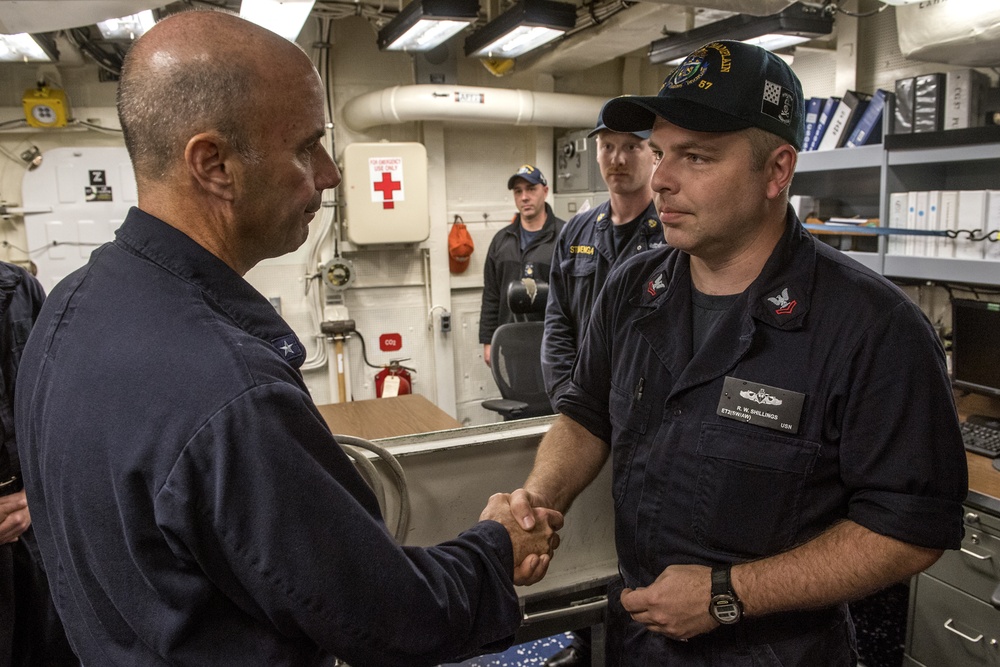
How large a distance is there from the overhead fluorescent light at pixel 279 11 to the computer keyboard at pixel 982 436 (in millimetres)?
2781

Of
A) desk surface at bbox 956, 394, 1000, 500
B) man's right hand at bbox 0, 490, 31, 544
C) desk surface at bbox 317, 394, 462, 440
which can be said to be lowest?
desk surface at bbox 317, 394, 462, 440

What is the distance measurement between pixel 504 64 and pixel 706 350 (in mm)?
3939

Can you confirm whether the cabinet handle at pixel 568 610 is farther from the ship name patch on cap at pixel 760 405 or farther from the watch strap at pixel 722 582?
the ship name patch on cap at pixel 760 405

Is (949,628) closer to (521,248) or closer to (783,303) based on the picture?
(783,303)

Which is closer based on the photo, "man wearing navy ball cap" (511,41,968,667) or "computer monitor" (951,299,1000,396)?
"man wearing navy ball cap" (511,41,968,667)

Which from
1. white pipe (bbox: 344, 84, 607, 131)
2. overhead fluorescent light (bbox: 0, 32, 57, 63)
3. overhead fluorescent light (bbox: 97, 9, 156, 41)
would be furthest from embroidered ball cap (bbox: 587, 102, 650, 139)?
overhead fluorescent light (bbox: 0, 32, 57, 63)

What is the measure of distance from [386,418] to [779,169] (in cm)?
242

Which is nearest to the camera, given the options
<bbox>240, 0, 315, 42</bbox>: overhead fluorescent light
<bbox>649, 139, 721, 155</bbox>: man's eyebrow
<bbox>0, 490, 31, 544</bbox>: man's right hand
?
<bbox>649, 139, 721, 155</bbox>: man's eyebrow

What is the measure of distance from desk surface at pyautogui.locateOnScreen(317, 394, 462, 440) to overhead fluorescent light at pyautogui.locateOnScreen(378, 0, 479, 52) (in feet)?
6.17

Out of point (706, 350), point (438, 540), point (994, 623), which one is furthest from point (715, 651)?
point (994, 623)

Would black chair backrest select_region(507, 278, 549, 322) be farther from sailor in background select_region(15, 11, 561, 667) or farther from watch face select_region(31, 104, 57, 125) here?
watch face select_region(31, 104, 57, 125)

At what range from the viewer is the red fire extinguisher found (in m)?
4.69

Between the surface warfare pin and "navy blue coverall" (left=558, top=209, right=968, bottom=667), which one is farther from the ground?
the surface warfare pin

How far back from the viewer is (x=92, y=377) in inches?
29.4
